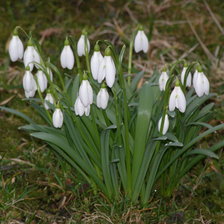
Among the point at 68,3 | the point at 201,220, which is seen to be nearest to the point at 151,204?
the point at 201,220

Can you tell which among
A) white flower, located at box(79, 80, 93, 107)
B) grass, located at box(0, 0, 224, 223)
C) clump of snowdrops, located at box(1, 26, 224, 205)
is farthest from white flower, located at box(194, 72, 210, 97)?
grass, located at box(0, 0, 224, 223)

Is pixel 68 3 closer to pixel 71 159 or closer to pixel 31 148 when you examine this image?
pixel 31 148

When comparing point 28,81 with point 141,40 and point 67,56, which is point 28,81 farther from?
Answer: point 141,40

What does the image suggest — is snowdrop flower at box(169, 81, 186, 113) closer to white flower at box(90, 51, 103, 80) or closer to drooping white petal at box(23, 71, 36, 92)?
white flower at box(90, 51, 103, 80)

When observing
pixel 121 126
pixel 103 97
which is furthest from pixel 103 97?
pixel 121 126

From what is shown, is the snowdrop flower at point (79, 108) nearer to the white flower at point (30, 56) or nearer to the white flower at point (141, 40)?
the white flower at point (30, 56)

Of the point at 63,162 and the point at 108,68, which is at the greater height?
the point at 108,68
